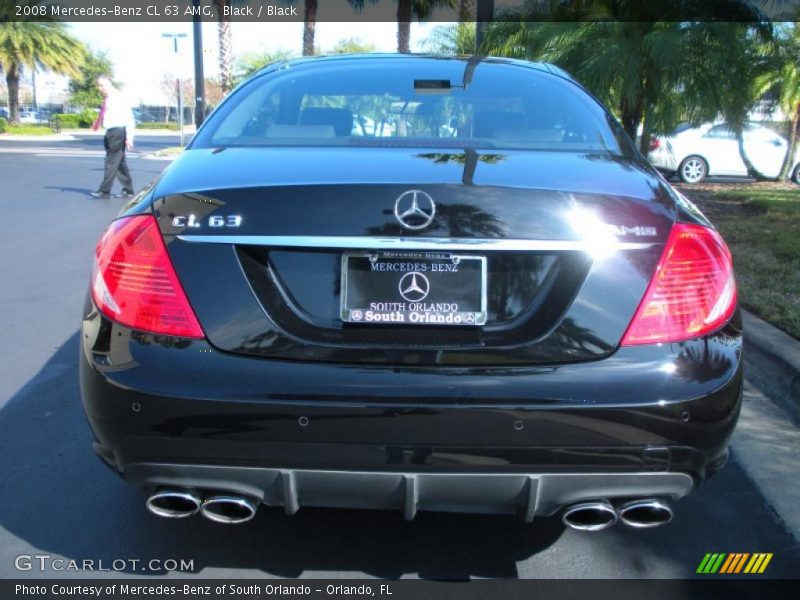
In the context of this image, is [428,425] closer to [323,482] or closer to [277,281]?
[323,482]

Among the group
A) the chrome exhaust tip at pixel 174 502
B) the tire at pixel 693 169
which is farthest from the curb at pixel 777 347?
the tire at pixel 693 169

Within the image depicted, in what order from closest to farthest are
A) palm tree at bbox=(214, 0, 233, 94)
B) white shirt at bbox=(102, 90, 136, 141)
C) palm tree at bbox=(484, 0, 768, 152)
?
palm tree at bbox=(484, 0, 768, 152) < white shirt at bbox=(102, 90, 136, 141) < palm tree at bbox=(214, 0, 233, 94)

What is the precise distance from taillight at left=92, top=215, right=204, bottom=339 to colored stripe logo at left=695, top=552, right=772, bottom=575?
1.97 m

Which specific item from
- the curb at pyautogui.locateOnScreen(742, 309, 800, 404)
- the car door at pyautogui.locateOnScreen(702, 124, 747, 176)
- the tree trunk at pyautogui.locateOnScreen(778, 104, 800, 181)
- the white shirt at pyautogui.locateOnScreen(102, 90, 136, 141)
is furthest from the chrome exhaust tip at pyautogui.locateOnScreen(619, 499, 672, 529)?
the tree trunk at pyautogui.locateOnScreen(778, 104, 800, 181)

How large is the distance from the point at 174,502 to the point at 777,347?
3.85 m

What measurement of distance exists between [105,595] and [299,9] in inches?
1214

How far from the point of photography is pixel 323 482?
226 centimetres

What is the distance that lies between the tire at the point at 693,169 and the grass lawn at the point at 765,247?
17.2ft

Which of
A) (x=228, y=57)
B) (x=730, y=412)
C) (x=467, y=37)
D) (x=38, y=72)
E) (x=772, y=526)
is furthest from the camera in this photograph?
(x=38, y=72)

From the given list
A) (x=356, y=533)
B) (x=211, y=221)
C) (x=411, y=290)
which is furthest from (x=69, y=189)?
(x=411, y=290)

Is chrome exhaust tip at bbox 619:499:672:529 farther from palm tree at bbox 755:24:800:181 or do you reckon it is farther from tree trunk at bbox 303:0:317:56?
tree trunk at bbox 303:0:317:56

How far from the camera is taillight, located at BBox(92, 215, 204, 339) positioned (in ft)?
7.47

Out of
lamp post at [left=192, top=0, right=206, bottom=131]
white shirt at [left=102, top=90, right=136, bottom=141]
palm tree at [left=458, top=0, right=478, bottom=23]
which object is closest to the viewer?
white shirt at [left=102, top=90, right=136, bottom=141]

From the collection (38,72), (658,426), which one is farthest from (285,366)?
(38,72)
